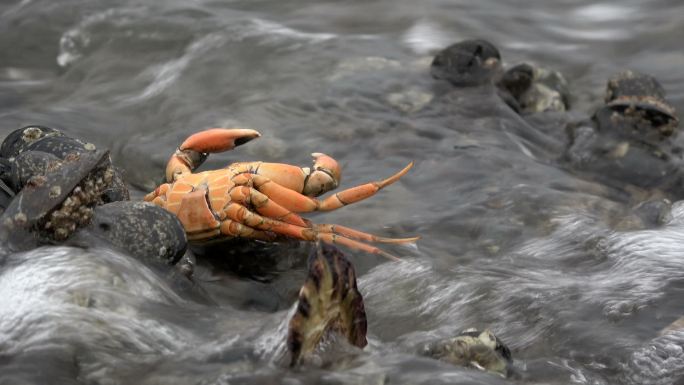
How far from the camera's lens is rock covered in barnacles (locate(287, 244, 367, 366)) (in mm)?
3822

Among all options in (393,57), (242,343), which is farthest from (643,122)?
(242,343)

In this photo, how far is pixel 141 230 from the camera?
16.7ft

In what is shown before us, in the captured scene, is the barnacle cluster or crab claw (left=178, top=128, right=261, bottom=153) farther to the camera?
crab claw (left=178, top=128, right=261, bottom=153)

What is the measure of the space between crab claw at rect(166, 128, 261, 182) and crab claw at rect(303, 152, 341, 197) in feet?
1.31

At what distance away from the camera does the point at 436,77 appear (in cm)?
865

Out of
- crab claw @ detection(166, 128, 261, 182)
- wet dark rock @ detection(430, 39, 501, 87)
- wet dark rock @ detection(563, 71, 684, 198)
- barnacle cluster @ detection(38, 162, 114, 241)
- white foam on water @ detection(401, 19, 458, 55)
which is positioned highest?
barnacle cluster @ detection(38, 162, 114, 241)

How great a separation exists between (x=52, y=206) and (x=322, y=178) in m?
1.73

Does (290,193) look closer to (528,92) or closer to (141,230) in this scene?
(141,230)

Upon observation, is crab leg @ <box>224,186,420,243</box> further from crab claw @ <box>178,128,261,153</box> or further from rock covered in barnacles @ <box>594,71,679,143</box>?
rock covered in barnacles @ <box>594,71,679,143</box>

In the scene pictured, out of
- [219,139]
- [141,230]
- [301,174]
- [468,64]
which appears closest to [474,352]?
[141,230]

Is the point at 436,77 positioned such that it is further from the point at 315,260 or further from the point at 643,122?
the point at 315,260

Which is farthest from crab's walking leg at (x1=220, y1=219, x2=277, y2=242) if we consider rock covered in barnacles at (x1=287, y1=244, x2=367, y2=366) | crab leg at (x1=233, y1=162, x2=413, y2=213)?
rock covered in barnacles at (x1=287, y1=244, x2=367, y2=366)

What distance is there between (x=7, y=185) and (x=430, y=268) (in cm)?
232

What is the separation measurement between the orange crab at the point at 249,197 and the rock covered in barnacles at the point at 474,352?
5.22ft
